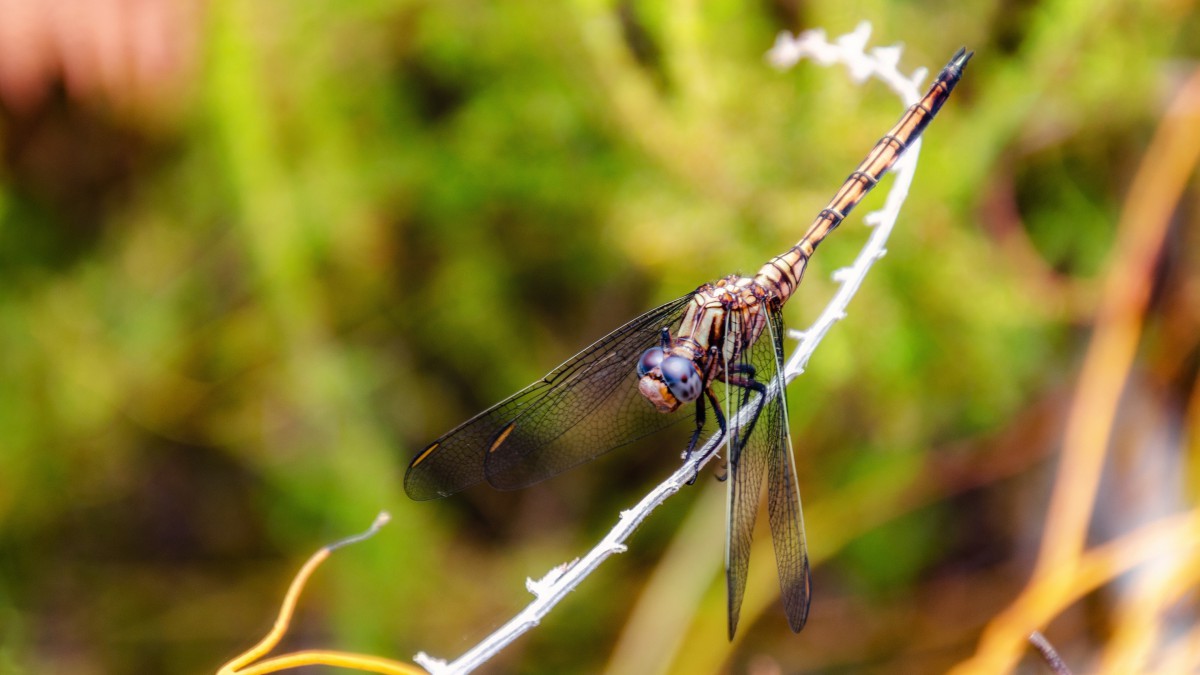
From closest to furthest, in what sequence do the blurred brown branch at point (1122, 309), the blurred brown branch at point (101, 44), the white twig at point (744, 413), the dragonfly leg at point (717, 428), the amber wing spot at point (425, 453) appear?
the white twig at point (744, 413) < the dragonfly leg at point (717, 428) < the amber wing spot at point (425, 453) < the blurred brown branch at point (101, 44) < the blurred brown branch at point (1122, 309)

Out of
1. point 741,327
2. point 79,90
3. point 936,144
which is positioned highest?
point 79,90

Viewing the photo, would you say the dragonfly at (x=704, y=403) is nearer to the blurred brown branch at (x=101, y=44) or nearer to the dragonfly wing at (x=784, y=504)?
the dragonfly wing at (x=784, y=504)

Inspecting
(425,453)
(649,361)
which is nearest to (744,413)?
(649,361)

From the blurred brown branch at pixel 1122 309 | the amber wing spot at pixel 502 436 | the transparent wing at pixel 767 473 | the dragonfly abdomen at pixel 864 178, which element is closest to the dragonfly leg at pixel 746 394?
the transparent wing at pixel 767 473

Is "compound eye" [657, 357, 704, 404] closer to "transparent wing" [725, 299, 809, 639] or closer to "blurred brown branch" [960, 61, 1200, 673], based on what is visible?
"transparent wing" [725, 299, 809, 639]

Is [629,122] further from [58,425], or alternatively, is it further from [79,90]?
[58,425]

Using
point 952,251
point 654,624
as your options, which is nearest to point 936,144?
point 952,251

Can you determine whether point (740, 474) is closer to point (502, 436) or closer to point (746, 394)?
point (746, 394)
